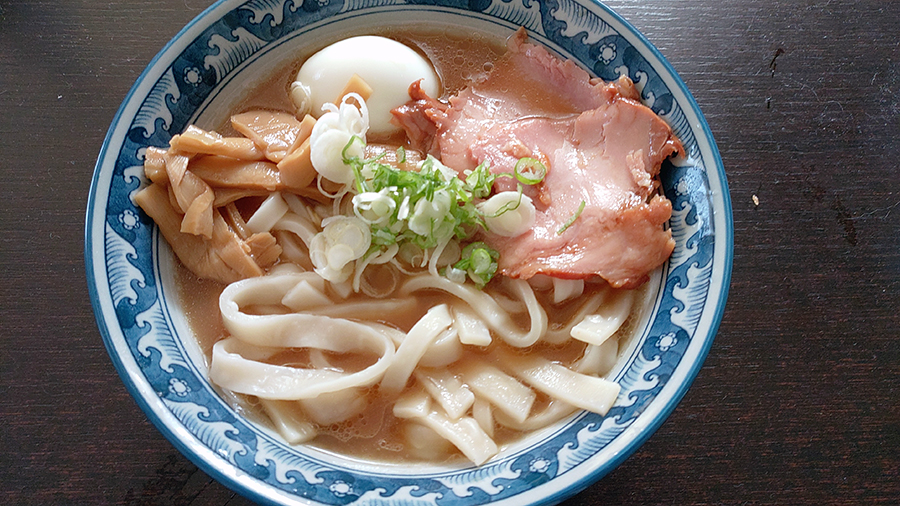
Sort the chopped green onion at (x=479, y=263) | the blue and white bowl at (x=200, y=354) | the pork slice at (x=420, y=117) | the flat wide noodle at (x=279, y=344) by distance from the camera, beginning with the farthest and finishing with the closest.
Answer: the pork slice at (x=420, y=117)
the chopped green onion at (x=479, y=263)
the flat wide noodle at (x=279, y=344)
the blue and white bowl at (x=200, y=354)

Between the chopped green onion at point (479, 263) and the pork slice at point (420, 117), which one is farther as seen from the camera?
the pork slice at point (420, 117)

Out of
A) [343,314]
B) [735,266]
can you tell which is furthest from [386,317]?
[735,266]

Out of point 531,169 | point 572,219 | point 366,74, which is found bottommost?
point 572,219

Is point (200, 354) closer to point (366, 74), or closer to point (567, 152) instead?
point (366, 74)

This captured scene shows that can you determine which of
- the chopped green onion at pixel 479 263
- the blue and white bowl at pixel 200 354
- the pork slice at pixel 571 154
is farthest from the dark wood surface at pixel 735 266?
the chopped green onion at pixel 479 263

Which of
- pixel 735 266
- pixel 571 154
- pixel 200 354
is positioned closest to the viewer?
pixel 200 354

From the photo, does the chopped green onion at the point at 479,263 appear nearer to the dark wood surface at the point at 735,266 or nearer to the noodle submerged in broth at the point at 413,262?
the noodle submerged in broth at the point at 413,262

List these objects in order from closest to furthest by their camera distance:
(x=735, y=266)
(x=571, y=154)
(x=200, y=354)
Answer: (x=200, y=354) < (x=571, y=154) < (x=735, y=266)

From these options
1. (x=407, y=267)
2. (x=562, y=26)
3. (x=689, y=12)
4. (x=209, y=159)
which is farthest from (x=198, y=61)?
(x=689, y=12)
